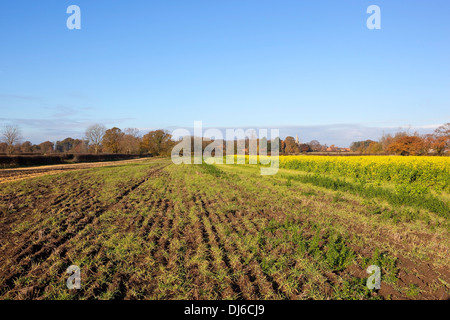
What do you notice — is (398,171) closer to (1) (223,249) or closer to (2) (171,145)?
(1) (223,249)

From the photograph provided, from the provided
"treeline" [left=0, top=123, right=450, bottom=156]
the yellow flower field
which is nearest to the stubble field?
the yellow flower field

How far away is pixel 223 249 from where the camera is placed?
214 inches

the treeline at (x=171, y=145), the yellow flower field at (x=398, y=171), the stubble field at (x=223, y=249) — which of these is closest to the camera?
the stubble field at (x=223, y=249)

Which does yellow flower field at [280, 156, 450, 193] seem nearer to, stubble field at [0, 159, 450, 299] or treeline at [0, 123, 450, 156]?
stubble field at [0, 159, 450, 299]

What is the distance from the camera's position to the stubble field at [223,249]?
3.89 metres

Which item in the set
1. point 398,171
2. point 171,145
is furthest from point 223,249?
point 171,145

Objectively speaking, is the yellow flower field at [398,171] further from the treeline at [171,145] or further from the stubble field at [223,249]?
the treeline at [171,145]

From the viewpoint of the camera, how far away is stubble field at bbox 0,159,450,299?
3893mm

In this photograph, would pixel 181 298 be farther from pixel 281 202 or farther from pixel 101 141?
pixel 101 141

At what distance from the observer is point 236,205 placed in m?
9.94

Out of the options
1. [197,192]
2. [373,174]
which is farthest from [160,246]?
[373,174]

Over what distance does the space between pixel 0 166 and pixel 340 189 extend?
3937cm

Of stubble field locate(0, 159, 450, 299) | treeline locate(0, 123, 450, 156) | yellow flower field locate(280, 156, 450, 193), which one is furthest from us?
treeline locate(0, 123, 450, 156)

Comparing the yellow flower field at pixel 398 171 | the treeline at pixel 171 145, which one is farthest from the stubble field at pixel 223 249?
the treeline at pixel 171 145
